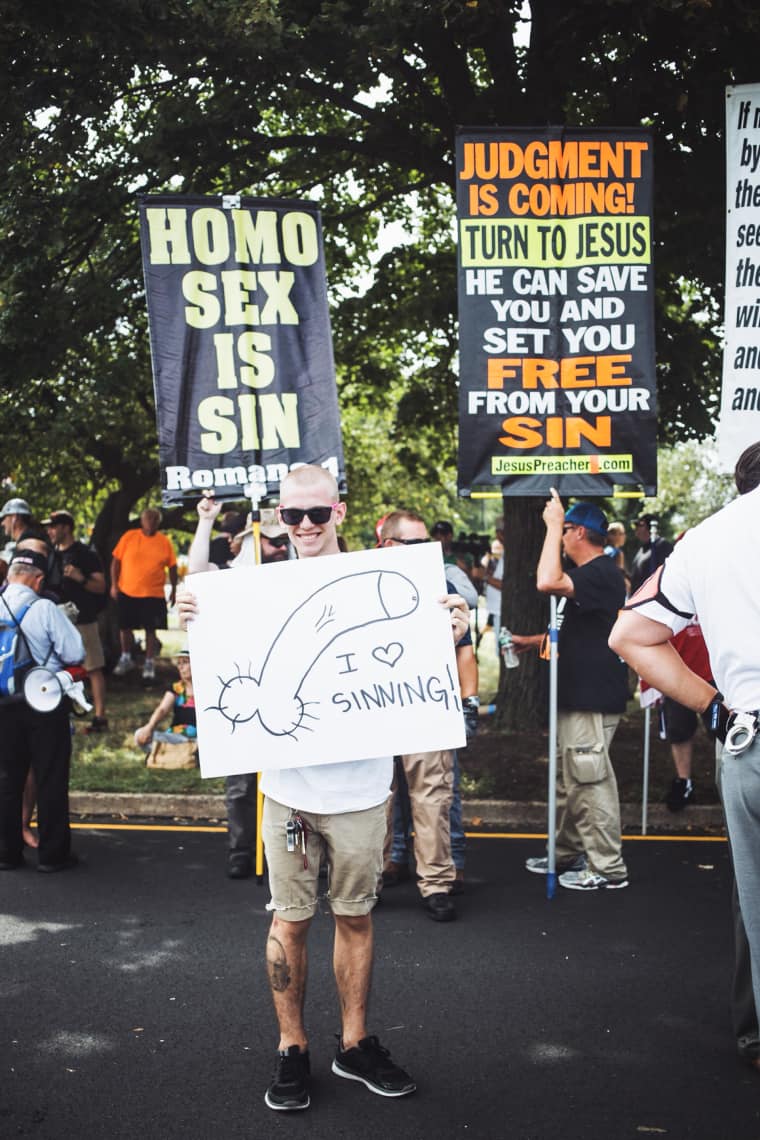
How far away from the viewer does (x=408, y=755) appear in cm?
576

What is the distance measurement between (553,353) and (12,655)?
3.67m

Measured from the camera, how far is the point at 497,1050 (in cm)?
426

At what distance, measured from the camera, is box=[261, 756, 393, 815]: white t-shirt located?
12.6ft

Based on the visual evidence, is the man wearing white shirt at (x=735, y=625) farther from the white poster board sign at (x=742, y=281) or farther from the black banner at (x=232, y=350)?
the white poster board sign at (x=742, y=281)

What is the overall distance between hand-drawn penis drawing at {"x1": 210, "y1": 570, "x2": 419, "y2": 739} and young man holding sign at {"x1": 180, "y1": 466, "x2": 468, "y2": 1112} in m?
0.25

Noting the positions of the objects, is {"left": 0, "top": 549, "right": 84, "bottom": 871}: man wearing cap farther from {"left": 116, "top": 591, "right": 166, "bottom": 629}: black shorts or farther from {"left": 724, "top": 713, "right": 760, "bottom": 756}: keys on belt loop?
{"left": 116, "top": 591, "right": 166, "bottom": 629}: black shorts

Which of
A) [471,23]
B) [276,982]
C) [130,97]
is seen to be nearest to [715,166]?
[471,23]

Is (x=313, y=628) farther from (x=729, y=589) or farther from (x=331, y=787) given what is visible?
(x=729, y=589)

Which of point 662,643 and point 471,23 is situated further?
point 471,23

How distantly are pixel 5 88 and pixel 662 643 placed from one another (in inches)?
310

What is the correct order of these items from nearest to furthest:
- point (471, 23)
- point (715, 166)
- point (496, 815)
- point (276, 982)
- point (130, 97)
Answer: point (276, 982), point (496, 815), point (471, 23), point (715, 166), point (130, 97)

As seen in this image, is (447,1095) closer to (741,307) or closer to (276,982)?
(276,982)

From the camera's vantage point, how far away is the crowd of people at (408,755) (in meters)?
3.12

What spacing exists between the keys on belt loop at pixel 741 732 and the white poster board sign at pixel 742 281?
13.0 ft
